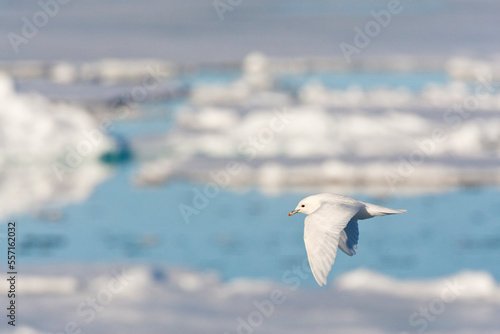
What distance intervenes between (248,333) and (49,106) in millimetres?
11699

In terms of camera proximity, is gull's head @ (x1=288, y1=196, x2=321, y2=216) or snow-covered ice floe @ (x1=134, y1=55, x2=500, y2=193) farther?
snow-covered ice floe @ (x1=134, y1=55, x2=500, y2=193)

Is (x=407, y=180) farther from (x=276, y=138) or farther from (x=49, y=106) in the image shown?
(x=49, y=106)

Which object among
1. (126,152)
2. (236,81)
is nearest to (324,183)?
(126,152)

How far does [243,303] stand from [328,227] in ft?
21.4

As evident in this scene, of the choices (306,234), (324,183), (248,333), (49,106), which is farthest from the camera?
(49,106)

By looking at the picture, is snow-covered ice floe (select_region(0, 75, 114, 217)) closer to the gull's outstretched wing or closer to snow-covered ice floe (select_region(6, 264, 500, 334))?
snow-covered ice floe (select_region(6, 264, 500, 334))

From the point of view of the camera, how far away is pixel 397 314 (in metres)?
13.7

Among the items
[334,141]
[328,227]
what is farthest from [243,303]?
[334,141]

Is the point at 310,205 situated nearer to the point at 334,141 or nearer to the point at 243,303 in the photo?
the point at 243,303

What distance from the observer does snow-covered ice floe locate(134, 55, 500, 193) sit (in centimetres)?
1962

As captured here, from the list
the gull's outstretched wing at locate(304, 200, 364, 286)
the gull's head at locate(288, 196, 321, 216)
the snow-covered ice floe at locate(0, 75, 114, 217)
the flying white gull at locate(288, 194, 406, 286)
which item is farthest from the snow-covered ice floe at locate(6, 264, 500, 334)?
the gull's outstretched wing at locate(304, 200, 364, 286)

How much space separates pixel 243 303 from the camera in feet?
46.9

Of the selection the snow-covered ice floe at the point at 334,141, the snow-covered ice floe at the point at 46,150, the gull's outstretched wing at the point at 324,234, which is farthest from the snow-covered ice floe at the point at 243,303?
the gull's outstretched wing at the point at 324,234

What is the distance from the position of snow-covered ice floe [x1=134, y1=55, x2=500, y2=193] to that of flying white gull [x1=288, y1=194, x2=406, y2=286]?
981 centimetres
